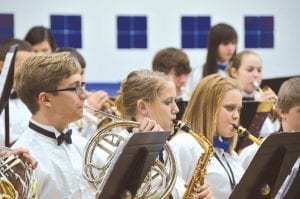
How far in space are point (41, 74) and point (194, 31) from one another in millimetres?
4377

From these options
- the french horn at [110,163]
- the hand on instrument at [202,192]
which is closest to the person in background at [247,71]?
the hand on instrument at [202,192]

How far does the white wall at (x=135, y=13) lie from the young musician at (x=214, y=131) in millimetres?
3265

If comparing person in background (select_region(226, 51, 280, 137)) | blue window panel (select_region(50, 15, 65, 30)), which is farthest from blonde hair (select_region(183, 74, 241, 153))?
blue window panel (select_region(50, 15, 65, 30))

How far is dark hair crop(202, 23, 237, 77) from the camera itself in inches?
340

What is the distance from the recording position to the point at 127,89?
18.0 ft

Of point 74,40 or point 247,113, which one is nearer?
point 247,113

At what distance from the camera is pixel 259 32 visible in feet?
30.9

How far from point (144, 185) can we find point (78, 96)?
53cm

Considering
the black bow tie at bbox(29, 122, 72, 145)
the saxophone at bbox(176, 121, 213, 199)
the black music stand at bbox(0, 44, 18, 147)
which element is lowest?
the saxophone at bbox(176, 121, 213, 199)

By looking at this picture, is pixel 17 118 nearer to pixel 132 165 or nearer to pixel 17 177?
pixel 17 177

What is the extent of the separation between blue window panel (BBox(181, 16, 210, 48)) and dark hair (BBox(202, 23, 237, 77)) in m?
0.45

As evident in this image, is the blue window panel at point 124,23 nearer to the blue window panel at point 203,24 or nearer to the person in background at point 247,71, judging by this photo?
the blue window panel at point 203,24


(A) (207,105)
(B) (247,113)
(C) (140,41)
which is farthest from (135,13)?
(A) (207,105)

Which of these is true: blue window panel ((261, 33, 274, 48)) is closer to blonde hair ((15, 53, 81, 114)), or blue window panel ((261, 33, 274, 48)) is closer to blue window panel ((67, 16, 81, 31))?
blue window panel ((67, 16, 81, 31))
